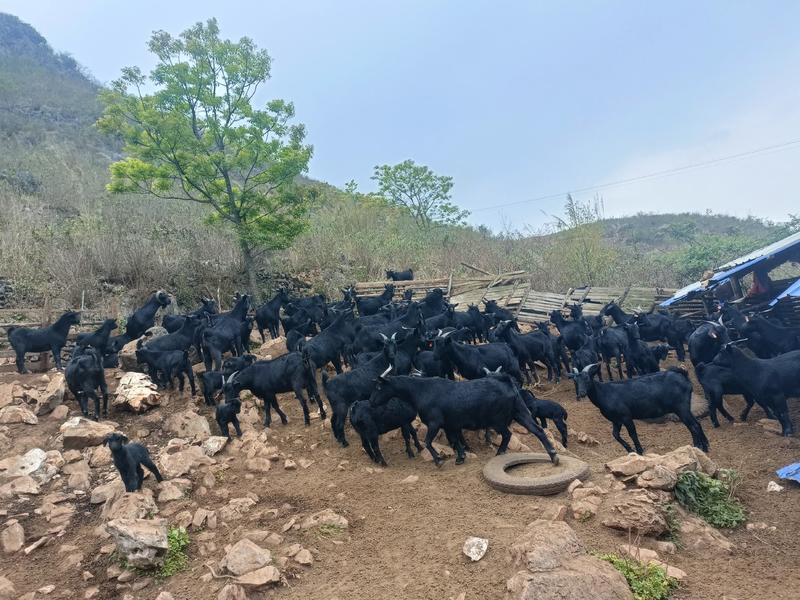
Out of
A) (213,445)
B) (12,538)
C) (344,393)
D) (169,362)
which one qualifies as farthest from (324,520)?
(169,362)

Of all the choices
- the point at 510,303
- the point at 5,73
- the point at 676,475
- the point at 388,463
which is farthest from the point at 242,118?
the point at 5,73

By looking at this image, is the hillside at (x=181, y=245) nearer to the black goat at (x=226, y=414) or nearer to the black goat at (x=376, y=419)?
the black goat at (x=226, y=414)

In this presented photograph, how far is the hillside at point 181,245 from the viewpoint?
20219mm

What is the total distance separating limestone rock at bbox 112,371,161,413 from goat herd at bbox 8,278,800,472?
1.68 ft

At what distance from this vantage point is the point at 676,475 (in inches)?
241

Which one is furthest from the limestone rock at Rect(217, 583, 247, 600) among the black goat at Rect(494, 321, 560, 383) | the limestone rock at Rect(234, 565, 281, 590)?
the black goat at Rect(494, 321, 560, 383)

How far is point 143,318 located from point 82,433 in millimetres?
6633

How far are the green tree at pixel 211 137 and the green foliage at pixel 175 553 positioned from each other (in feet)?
47.3

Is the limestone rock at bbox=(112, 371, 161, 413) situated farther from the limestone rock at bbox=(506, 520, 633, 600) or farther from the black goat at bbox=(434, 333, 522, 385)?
the limestone rock at bbox=(506, 520, 633, 600)

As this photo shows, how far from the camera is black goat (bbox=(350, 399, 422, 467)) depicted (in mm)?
8125

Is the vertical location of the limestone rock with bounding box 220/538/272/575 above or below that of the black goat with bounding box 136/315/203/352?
below

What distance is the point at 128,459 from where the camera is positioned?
23.1 ft

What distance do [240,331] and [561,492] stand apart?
937 centimetres

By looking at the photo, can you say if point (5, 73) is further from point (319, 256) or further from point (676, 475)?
point (676, 475)
